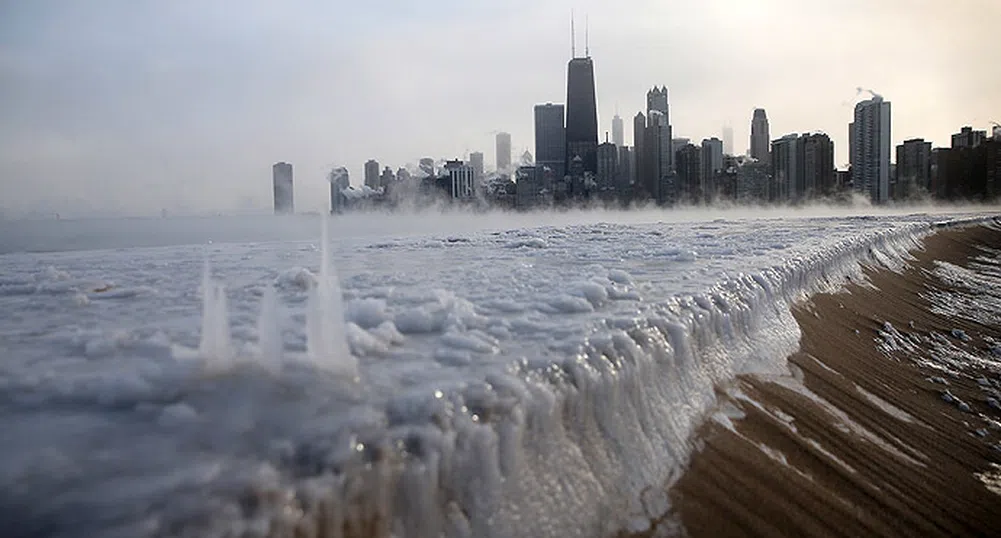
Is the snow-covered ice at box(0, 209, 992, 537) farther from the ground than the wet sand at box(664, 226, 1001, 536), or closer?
farther from the ground

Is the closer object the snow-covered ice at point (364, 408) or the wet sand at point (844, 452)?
the snow-covered ice at point (364, 408)

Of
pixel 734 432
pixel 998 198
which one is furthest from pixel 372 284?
pixel 998 198

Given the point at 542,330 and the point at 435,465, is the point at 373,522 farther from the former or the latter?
the point at 542,330

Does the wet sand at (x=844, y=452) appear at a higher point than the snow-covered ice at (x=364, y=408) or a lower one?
lower

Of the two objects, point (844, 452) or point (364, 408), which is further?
point (844, 452)

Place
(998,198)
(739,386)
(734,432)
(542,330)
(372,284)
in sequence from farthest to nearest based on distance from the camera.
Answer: (998,198) < (372,284) < (739,386) < (542,330) < (734,432)
